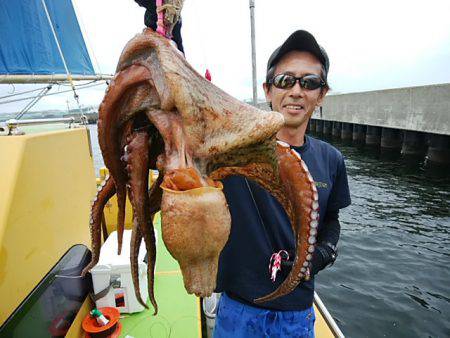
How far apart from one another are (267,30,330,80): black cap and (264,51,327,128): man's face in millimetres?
32

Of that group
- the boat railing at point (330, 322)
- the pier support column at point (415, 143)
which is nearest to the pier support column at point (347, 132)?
the pier support column at point (415, 143)

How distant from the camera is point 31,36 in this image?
9.45 metres

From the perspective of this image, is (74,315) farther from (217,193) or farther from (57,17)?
(57,17)

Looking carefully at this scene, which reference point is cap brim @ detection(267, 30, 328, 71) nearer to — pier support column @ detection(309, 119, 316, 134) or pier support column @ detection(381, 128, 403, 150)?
pier support column @ detection(381, 128, 403, 150)

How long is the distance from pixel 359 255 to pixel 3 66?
12742 mm

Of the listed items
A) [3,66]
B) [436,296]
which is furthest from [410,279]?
[3,66]

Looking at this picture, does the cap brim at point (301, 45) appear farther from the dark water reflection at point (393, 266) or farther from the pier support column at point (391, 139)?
the pier support column at point (391, 139)

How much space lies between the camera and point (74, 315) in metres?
3.63

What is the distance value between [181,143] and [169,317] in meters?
3.66

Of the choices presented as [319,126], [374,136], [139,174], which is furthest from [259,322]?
[319,126]

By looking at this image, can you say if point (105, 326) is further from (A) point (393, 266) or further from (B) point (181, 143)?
(A) point (393, 266)

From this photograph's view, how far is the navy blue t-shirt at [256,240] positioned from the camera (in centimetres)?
247

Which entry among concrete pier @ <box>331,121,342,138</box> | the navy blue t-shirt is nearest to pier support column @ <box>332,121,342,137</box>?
concrete pier @ <box>331,121,342,138</box>

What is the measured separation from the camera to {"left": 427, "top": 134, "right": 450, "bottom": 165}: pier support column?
66.2 feet
